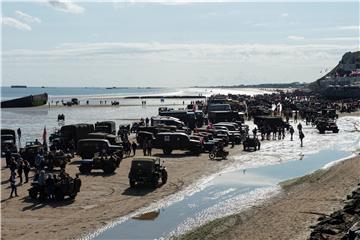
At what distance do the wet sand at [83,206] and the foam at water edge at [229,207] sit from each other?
10.9 ft

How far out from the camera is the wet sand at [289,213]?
64.2ft

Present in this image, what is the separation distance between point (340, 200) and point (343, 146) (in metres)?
28.7

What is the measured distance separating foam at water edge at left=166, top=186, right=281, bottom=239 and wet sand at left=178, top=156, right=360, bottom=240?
0.58 metres

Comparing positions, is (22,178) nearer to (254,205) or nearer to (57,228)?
(57,228)

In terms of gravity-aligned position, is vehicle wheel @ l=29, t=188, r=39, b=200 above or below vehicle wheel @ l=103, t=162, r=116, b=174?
below

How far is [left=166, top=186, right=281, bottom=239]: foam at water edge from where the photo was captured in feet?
72.2

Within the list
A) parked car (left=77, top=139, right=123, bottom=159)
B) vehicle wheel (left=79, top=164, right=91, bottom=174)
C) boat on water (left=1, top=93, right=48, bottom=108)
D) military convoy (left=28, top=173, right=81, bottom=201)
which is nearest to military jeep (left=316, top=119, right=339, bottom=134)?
parked car (left=77, top=139, right=123, bottom=159)

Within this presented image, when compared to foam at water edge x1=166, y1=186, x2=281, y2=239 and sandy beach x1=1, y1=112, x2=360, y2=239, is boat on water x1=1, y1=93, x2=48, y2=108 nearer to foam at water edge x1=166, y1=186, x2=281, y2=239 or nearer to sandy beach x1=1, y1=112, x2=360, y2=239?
sandy beach x1=1, y1=112, x2=360, y2=239

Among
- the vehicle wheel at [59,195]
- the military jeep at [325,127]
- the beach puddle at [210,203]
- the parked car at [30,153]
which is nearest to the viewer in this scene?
the beach puddle at [210,203]

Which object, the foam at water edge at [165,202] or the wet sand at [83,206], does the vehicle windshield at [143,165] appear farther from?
the foam at water edge at [165,202]

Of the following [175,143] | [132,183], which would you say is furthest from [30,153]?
[132,183]

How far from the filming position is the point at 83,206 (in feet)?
83.7

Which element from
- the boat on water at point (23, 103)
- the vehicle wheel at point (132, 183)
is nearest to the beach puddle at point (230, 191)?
the vehicle wheel at point (132, 183)

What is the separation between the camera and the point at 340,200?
23.9 meters
